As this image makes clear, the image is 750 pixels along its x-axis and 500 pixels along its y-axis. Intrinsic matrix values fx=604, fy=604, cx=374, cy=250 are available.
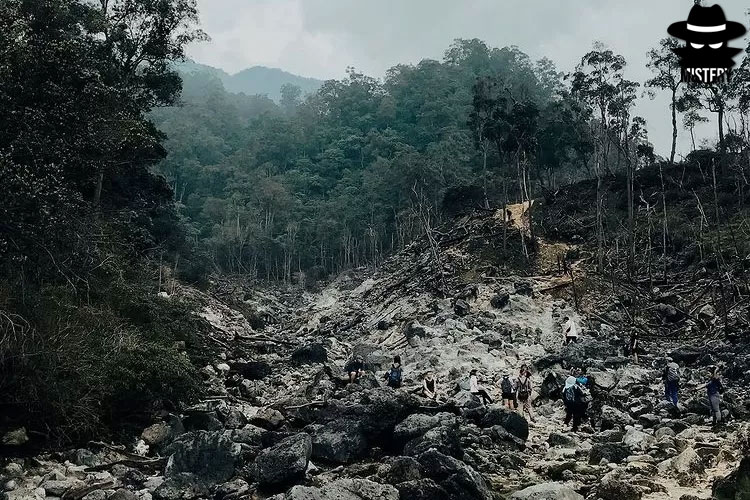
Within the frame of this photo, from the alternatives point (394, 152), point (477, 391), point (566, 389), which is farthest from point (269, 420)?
point (394, 152)

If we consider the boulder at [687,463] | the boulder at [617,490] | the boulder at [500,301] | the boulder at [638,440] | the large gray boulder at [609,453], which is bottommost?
the boulder at [638,440]

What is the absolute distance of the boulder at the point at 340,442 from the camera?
9312 mm

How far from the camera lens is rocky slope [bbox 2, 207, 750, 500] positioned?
7.79 m

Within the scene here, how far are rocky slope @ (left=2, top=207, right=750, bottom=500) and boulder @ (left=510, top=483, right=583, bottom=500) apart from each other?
3cm

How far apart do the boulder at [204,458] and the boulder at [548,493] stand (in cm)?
393

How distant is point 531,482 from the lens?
841 centimetres

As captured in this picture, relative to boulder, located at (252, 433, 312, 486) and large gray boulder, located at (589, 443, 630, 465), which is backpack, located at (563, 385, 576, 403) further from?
boulder, located at (252, 433, 312, 486)

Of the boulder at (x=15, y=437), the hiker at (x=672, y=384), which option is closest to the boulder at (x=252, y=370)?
the boulder at (x=15, y=437)

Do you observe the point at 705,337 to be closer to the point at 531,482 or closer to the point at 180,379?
the point at 531,482

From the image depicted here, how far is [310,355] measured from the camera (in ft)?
60.2

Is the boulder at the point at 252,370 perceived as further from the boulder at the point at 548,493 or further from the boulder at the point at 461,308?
the boulder at the point at 548,493

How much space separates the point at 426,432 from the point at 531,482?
1.79 m

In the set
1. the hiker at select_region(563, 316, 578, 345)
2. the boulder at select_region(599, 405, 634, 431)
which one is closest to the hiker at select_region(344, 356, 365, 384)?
the boulder at select_region(599, 405, 634, 431)

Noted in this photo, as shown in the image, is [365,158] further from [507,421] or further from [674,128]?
[507,421]
